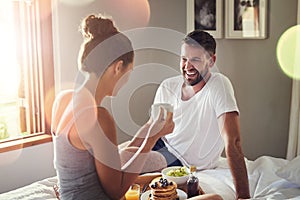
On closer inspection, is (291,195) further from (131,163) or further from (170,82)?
(170,82)

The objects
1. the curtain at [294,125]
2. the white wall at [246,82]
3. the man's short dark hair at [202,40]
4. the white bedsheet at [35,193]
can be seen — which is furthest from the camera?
the white wall at [246,82]

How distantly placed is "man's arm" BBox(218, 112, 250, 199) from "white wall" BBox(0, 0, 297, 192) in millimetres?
742

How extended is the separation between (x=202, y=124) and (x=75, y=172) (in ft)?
3.17

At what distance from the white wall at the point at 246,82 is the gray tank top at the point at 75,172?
3.77 ft

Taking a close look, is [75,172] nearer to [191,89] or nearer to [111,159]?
[111,159]

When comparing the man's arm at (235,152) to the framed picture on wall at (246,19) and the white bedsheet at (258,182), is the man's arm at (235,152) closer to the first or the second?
the white bedsheet at (258,182)

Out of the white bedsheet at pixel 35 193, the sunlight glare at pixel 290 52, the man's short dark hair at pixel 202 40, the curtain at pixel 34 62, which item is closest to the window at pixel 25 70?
the curtain at pixel 34 62

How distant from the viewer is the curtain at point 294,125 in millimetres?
2455

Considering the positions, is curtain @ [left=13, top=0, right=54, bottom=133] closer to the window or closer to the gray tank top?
the window

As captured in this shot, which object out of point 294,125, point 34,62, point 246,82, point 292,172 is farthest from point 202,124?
point 34,62

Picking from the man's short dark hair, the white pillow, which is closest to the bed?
the white pillow

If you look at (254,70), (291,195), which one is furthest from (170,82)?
(291,195)

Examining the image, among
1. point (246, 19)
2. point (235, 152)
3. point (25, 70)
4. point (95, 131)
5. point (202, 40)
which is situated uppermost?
point (246, 19)

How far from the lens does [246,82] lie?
2.89 m
